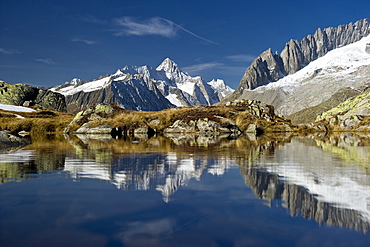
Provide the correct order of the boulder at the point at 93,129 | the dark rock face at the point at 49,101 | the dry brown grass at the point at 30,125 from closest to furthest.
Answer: the boulder at the point at 93,129, the dry brown grass at the point at 30,125, the dark rock face at the point at 49,101

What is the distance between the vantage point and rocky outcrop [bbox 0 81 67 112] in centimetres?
11645

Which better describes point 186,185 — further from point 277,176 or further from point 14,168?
point 14,168

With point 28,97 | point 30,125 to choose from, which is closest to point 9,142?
point 30,125

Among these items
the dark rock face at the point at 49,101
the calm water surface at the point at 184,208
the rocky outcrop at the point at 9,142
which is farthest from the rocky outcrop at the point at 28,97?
the calm water surface at the point at 184,208

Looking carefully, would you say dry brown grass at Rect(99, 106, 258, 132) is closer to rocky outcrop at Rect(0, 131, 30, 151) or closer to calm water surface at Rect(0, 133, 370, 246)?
rocky outcrop at Rect(0, 131, 30, 151)

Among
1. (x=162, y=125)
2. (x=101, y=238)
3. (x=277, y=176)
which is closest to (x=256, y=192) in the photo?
(x=277, y=176)

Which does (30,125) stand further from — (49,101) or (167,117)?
(49,101)

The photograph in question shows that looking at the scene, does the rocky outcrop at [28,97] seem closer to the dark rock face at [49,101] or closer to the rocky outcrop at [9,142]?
the dark rock face at [49,101]

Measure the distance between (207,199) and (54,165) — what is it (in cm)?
988

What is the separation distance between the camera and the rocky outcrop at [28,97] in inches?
4585

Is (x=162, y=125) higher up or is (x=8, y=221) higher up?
(x=162, y=125)

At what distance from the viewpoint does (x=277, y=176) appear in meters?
11.7

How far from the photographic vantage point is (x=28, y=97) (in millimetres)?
124812

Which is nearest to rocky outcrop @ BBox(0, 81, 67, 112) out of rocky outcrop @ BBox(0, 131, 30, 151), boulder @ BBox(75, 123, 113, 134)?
boulder @ BBox(75, 123, 113, 134)
